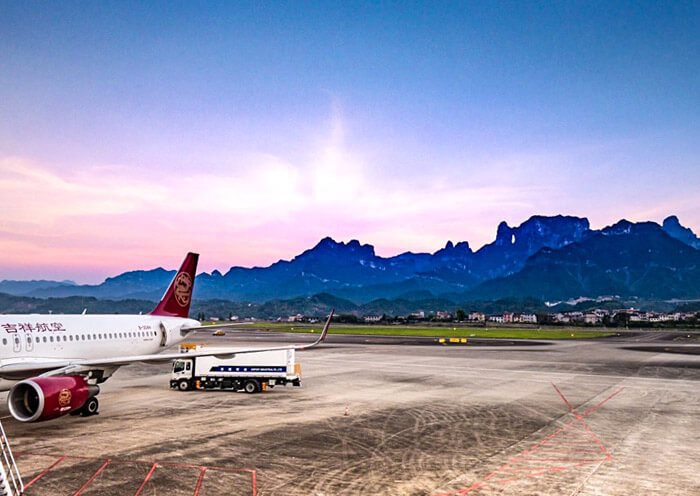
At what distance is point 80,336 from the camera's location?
30.4 m

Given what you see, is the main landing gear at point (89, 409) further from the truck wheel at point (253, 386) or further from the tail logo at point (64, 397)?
the truck wheel at point (253, 386)

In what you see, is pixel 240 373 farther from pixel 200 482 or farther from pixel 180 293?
pixel 200 482

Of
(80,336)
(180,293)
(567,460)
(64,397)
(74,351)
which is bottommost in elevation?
(567,460)

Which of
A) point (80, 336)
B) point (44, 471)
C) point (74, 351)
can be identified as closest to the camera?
point (44, 471)

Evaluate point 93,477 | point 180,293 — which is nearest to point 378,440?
point 93,477

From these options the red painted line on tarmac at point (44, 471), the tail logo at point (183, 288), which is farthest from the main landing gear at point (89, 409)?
the tail logo at point (183, 288)

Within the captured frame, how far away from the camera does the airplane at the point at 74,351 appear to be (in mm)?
22094

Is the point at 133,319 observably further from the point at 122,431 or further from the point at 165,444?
the point at 165,444

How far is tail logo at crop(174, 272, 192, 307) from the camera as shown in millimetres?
40531

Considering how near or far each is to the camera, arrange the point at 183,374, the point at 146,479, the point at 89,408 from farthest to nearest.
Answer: the point at 183,374 → the point at 89,408 → the point at 146,479

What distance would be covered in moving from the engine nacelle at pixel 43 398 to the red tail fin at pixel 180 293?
55.9 feet

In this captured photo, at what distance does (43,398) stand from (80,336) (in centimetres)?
943

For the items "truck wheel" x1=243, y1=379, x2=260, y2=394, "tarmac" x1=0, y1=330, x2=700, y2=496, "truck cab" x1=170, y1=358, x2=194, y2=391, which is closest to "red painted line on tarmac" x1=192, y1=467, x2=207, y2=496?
"tarmac" x1=0, y1=330, x2=700, y2=496

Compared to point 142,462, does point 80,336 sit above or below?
above
